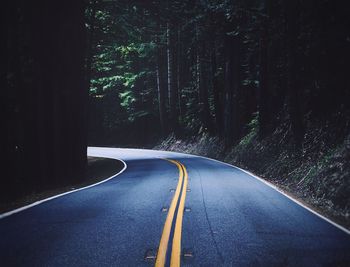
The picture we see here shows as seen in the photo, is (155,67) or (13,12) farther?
(155,67)

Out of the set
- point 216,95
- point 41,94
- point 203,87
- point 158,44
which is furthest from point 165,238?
point 203,87

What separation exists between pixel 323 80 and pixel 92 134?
4193cm

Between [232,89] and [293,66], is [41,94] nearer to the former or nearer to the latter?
[293,66]

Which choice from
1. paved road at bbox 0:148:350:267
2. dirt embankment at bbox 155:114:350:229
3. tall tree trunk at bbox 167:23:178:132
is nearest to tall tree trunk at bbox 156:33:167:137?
tall tree trunk at bbox 167:23:178:132

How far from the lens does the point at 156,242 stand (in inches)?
237

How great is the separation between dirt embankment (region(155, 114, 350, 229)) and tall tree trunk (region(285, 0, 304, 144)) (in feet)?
1.73

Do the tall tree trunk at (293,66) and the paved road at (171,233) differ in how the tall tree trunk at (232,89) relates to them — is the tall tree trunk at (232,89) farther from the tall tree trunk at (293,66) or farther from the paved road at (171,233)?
the paved road at (171,233)

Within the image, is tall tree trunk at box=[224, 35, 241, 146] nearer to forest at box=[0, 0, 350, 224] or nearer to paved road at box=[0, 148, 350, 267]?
forest at box=[0, 0, 350, 224]

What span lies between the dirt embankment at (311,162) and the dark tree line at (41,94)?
9.24 metres

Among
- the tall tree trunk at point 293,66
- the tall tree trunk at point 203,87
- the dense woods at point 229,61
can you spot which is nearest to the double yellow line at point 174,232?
the tall tree trunk at point 293,66

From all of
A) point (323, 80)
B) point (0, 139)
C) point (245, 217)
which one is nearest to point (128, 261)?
point (245, 217)

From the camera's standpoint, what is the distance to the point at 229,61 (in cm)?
2575

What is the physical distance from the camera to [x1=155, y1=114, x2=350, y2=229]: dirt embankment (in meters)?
9.98

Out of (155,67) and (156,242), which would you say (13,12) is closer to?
(156,242)
